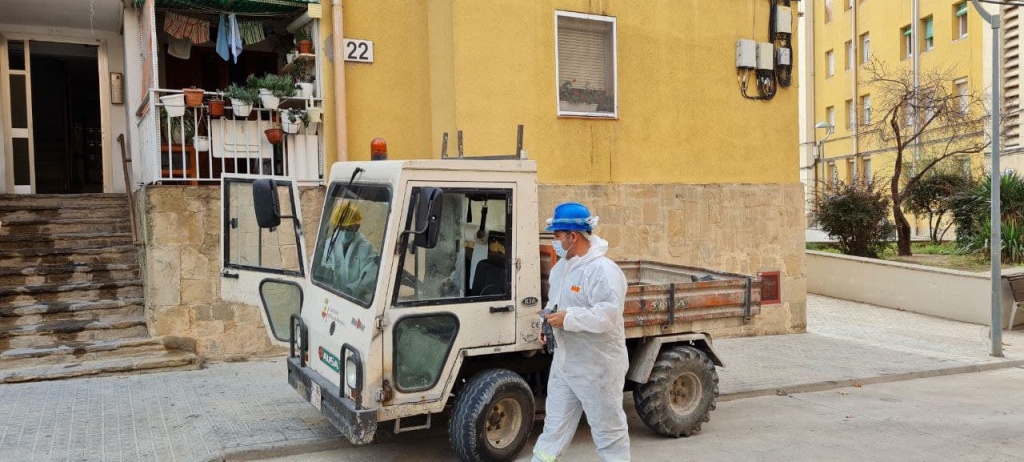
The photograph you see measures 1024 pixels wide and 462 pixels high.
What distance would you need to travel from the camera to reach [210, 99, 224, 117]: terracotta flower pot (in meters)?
8.91

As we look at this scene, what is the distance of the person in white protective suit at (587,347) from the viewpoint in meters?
4.86

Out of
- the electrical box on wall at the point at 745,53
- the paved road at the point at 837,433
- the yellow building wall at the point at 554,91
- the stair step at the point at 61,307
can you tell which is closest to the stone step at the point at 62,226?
the stair step at the point at 61,307

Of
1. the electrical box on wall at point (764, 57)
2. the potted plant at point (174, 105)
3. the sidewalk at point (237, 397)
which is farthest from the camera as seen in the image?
the electrical box on wall at point (764, 57)

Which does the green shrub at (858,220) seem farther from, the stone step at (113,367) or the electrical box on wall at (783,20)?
the stone step at (113,367)

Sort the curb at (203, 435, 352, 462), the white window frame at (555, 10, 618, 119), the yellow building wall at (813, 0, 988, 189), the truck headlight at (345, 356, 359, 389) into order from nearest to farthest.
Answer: the truck headlight at (345, 356, 359, 389), the curb at (203, 435, 352, 462), the white window frame at (555, 10, 618, 119), the yellow building wall at (813, 0, 988, 189)

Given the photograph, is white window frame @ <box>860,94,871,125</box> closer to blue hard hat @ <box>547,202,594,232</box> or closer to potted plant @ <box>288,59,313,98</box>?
potted plant @ <box>288,59,313,98</box>

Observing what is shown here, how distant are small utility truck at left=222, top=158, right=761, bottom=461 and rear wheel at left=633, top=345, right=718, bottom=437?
0.4 inches

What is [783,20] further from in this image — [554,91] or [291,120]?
[291,120]

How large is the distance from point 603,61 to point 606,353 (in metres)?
6.39

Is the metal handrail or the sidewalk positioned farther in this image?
the metal handrail

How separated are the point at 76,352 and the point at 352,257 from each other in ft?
14.3

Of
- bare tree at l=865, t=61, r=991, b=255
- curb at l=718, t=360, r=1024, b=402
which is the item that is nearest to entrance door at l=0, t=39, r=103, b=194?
curb at l=718, t=360, r=1024, b=402

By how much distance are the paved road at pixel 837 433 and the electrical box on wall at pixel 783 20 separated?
18.7ft

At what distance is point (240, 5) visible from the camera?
30.9 ft
